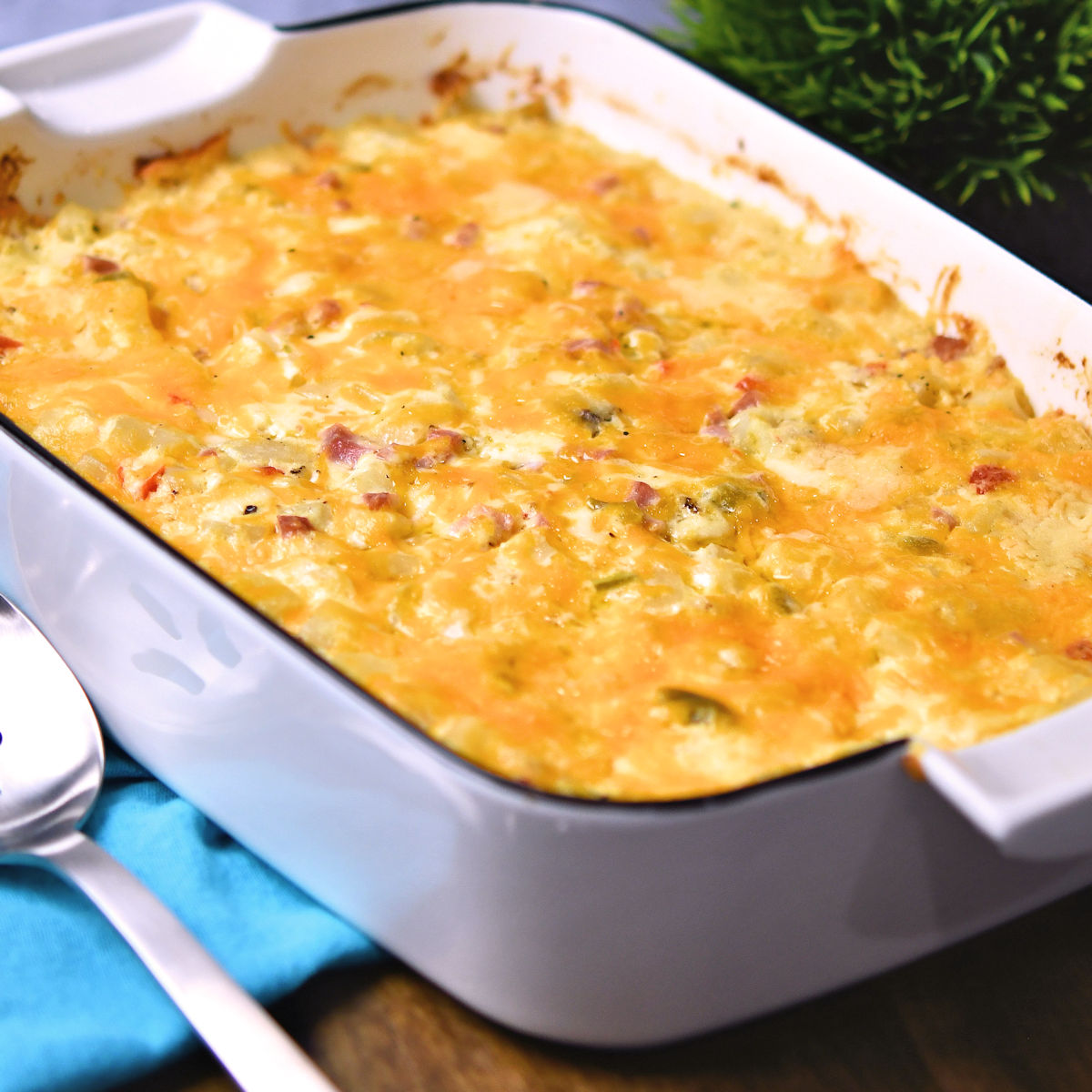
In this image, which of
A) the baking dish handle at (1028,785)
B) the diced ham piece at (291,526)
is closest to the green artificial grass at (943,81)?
the diced ham piece at (291,526)

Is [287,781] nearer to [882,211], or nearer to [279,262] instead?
[279,262]

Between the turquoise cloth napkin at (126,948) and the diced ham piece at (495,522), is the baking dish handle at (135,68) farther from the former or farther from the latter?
the turquoise cloth napkin at (126,948)

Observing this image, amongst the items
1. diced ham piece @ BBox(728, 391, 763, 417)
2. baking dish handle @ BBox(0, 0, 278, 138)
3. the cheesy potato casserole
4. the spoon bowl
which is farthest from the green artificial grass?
the spoon bowl

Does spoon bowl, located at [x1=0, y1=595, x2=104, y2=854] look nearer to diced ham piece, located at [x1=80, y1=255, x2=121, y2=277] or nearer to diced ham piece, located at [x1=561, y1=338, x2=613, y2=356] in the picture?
diced ham piece, located at [x1=80, y1=255, x2=121, y2=277]

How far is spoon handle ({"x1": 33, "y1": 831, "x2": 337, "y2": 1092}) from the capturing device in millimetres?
1188

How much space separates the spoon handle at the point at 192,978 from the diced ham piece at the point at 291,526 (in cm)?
37

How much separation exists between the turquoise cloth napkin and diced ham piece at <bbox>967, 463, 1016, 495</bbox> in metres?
0.88

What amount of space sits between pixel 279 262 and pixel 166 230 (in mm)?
223

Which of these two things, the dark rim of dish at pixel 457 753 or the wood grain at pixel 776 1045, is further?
the wood grain at pixel 776 1045

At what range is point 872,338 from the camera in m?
2.02

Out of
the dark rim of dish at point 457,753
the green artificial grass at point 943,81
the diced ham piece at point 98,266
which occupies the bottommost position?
the diced ham piece at point 98,266

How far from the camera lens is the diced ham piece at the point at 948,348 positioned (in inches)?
78.7

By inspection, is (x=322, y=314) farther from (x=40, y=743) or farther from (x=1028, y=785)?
(x=1028, y=785)

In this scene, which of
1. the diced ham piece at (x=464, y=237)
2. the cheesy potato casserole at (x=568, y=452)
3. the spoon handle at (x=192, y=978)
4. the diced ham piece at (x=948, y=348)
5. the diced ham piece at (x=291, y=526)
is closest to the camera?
the spoon handle at (x=192, y=978)
